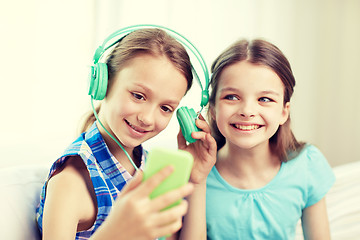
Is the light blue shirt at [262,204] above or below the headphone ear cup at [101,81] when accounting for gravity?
below

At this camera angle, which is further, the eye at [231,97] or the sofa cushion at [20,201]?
the eye at [231,97]

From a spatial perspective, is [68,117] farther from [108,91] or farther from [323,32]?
[323,32]

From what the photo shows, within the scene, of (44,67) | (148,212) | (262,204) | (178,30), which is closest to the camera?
(148,212)

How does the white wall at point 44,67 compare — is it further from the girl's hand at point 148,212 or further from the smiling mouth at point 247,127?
the girl's hand at point 148,212

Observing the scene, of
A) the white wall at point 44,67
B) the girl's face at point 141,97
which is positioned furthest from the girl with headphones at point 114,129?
the white wall at point 44,67

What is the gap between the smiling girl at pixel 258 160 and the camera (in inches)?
46.3

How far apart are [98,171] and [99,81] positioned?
0.76 feet

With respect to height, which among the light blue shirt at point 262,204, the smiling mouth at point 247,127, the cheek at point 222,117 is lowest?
the light blue shirt at point 262,204

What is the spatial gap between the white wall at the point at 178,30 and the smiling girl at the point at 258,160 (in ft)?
1.35

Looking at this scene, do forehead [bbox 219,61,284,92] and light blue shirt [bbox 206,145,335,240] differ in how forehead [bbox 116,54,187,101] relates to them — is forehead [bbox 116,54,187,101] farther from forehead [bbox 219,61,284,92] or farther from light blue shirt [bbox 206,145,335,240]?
light blue shirt [bbox 206,145,335,240]

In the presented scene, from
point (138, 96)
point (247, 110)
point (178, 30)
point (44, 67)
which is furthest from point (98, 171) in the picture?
point (178, 30)

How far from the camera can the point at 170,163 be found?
0.61 m

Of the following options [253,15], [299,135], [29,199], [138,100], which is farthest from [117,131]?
[299,135]

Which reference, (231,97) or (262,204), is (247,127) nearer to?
(231,97)
